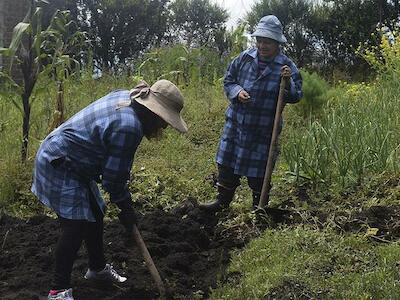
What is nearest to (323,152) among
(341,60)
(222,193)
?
(222,193)

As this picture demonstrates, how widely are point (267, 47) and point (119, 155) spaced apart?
195cm

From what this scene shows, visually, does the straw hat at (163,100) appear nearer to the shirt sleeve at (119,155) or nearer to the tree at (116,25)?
the shirt sleeve at (119,155)

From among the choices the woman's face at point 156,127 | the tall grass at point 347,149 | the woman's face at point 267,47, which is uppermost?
the woman's face at point 267,47

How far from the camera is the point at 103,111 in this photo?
329 centimetres

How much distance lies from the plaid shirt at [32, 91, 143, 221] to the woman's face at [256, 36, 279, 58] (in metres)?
1.64

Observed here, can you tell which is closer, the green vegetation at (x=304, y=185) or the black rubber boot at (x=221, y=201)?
the green vegetation at (x=304, y=185)

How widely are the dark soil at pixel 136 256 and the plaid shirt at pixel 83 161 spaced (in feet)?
1.83

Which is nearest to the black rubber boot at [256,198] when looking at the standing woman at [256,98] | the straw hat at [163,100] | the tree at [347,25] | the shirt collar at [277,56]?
the standing woman at [256,98]

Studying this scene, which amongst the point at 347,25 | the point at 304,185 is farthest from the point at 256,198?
the point at 347,25

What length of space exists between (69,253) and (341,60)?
12.8 metres

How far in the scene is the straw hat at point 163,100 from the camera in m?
3.23

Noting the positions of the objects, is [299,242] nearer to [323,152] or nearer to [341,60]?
[323,152]

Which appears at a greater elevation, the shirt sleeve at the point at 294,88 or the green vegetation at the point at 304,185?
the shirt sleeve at the point at 294,88

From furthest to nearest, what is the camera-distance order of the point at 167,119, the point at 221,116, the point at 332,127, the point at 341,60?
the point at 341,60
the point at 221,116
the point at 332,127
the point at 167,119
